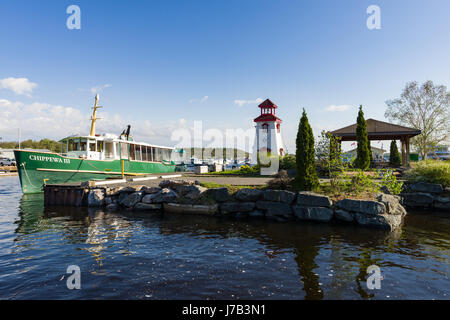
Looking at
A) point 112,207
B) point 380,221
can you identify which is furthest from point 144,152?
point 380,221

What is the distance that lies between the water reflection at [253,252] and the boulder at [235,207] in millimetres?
732

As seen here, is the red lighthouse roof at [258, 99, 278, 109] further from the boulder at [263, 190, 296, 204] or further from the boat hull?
the boulder at [263, 190, 296, 204]

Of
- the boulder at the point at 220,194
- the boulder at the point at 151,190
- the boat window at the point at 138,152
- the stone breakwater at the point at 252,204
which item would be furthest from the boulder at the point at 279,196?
the boat window at the point at 138,152

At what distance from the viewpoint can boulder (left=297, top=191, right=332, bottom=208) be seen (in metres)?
10.6

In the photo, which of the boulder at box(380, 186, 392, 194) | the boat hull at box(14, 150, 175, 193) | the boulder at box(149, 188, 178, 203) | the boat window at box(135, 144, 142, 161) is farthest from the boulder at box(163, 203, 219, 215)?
the boat window at box(135, 144, 142, 161)

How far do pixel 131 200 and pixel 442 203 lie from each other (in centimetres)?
1737

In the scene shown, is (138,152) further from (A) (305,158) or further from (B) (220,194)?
(A) (305,158)

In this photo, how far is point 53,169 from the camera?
63.1ft

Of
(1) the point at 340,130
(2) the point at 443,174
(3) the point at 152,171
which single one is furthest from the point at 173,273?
(1) the point at 340,130

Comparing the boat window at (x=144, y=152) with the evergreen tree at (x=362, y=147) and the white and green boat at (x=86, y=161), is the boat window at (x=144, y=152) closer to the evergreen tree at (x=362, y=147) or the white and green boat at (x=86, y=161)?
the white and green boat at (x=86, y=161)

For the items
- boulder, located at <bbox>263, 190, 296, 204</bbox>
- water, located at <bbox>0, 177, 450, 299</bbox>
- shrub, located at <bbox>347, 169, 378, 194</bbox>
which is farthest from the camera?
shrub, located at <bbox>347, 169, 378, 194</bbox>

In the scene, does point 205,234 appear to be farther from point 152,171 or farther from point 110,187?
point 152,171

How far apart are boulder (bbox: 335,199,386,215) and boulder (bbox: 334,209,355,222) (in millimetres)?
177

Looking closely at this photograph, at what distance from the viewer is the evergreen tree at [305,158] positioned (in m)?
12.0
